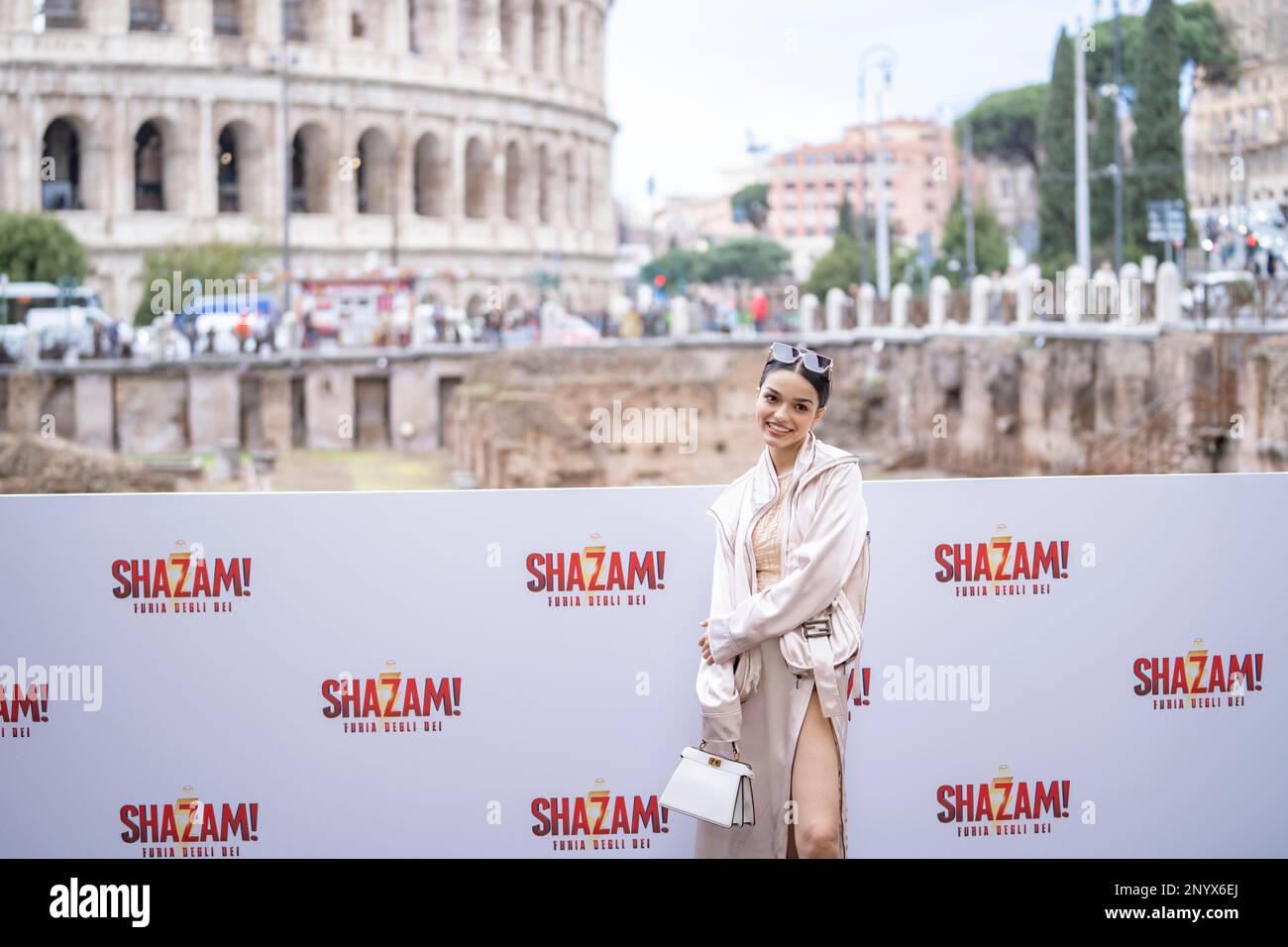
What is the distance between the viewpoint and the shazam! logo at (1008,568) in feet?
17.9

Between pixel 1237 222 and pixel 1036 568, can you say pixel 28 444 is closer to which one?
pixel 1237 222

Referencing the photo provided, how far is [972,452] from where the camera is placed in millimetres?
31344

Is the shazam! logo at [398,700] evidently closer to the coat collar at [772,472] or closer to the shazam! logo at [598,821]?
the shazam! logo at [598,821]

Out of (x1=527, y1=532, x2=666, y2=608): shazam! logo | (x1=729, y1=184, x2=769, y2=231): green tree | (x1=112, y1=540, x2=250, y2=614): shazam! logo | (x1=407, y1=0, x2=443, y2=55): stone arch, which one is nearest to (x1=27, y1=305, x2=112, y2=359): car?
(x1=407, y1=0, x2=443, y2=55): stone arch

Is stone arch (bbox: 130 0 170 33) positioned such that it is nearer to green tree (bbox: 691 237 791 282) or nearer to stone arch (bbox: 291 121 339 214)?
stone arch (bbox: 291 121 339 214)

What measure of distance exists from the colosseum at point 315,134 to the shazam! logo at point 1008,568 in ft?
126

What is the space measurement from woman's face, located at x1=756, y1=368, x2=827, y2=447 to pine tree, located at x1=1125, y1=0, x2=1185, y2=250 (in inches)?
1279

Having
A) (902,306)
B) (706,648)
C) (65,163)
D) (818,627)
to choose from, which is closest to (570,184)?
(65,163)

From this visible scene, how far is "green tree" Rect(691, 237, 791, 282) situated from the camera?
242 ft

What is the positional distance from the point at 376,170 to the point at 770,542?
152ft

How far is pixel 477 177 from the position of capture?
52812 mm

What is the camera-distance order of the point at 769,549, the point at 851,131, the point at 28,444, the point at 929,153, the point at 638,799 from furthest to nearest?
the point at 851,131 → the point at 929,153 → the point at 28,444 → the point at 638,799 → the point at 769,549

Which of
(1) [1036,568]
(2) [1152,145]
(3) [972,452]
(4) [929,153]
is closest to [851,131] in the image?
(4) [929,153]

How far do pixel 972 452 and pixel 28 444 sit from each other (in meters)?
15.3
